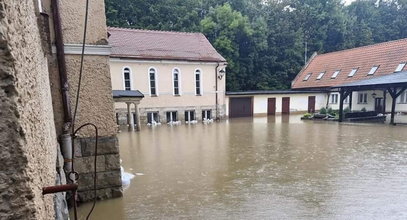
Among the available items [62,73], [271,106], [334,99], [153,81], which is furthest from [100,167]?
[334,99]

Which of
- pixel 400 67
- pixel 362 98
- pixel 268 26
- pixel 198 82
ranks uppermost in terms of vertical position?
pixel 268 26

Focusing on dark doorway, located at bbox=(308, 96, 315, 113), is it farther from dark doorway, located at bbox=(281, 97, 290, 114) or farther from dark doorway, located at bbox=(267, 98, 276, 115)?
dark doorway, located at bbox=(267, 98, 276, 115)

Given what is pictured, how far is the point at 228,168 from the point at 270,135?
5.80m

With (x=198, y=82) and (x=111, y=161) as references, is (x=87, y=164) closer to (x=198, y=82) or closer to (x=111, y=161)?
(x=111, y=161)

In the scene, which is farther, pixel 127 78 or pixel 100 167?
pixel 127 78

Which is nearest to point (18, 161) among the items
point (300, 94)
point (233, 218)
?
point (233, 218)

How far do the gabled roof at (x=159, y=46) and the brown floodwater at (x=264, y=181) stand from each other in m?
8.98

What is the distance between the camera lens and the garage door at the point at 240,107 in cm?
2150

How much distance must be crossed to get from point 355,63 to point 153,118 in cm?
1742

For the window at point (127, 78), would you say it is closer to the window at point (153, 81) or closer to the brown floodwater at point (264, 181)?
the window at point (153, 81)

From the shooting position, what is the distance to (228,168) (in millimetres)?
6738

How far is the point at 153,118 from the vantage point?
59.2 ft

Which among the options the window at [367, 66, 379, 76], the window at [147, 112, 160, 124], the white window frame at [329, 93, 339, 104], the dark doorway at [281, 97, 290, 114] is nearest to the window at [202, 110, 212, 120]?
the window at [147, 112, 160, 124]

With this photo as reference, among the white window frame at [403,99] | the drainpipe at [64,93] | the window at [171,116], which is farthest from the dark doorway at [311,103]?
the drainpipe at [64,93]
